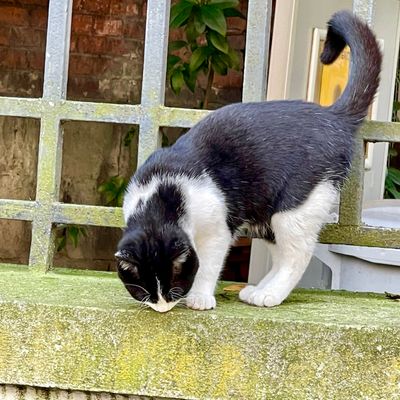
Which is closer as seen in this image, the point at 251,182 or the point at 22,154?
the point at 251,182

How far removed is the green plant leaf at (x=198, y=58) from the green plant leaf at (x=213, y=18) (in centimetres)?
22

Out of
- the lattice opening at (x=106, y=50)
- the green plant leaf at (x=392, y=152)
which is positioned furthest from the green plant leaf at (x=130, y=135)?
the green plant leaf at (x=392, y=152)

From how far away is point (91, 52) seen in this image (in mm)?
4195

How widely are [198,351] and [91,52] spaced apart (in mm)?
2633

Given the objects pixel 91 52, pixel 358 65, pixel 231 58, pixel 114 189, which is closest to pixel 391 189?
pixel 231 58

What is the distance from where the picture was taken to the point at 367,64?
2.16m

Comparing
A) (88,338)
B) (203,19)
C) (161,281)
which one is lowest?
(88,338)

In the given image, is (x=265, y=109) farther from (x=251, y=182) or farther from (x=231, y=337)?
(x=231, y=337)

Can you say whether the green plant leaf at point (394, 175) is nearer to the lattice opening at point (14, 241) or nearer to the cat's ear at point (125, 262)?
the lattice opening at point (14, 241)

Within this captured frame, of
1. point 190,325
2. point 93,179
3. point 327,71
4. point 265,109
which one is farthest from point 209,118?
point 93,179

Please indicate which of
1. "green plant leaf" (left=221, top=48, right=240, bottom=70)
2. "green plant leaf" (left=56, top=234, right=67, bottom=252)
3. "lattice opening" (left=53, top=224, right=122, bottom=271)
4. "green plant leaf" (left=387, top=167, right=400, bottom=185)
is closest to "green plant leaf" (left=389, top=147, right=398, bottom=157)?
"green plant leaf" (left=387, top=167, right=400, bottom=185)

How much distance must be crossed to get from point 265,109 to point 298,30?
1.31 m

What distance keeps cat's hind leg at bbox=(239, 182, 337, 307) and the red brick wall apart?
2150mm

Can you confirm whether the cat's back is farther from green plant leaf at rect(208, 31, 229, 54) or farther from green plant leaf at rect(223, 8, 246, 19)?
green plant leaf at rect(223, 8, 246, 19)
